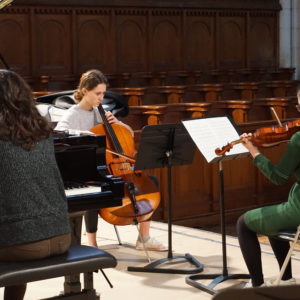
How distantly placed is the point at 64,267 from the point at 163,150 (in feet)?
6.05

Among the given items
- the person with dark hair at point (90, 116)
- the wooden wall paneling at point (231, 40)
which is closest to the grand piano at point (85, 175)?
the person with dark hair at point (90, 116)

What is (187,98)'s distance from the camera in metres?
12.0

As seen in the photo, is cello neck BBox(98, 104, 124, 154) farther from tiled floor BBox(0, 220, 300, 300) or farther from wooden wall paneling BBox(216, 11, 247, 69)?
wooden wall paneling BBox(216, 11, 247, 69)

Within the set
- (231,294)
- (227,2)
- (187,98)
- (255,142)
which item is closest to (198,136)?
(255,142)

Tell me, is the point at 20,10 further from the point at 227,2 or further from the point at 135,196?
the point at 135,196

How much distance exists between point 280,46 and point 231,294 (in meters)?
14.7

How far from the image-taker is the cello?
16.4 feet

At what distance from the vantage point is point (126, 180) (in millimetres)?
5047

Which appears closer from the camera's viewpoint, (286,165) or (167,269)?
(286,165)

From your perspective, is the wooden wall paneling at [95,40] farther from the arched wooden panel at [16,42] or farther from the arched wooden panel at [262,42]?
the arched wooden panel at [262,42]

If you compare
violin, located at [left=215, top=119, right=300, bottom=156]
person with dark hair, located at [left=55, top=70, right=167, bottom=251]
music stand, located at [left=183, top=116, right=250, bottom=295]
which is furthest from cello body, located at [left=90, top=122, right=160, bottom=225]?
violin, located at [left=215, top=119, right=300, bottom=156]

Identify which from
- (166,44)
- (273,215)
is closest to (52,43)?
(166,44)

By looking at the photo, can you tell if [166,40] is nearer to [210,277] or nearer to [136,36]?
[136,36]

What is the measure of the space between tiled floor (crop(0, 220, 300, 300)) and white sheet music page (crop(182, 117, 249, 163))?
0.87 m
